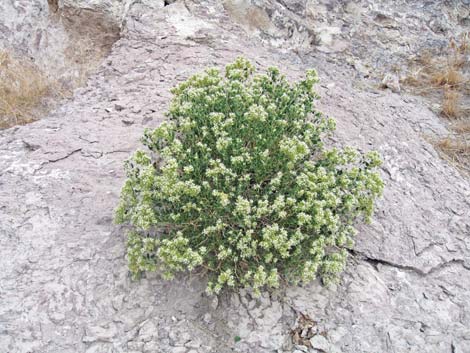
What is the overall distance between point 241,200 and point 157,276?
2.47 feet

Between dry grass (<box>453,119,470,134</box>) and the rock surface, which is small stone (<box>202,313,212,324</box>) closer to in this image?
the rock surface

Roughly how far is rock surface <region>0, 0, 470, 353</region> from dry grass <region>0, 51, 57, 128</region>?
1.28 feet

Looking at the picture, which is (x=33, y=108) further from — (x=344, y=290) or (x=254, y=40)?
(x=344, y=290)

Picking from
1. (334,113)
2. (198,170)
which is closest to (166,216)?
(198,170)

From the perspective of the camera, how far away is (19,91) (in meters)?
4.77

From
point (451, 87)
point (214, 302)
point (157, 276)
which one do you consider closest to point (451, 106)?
point (451, 87)

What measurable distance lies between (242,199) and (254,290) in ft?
1.70

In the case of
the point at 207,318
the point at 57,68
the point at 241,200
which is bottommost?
the point at 57,68

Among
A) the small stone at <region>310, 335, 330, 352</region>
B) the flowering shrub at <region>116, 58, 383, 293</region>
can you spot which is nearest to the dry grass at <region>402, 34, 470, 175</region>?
the flowering shrub at <region>116, 58, 383, 293</region>

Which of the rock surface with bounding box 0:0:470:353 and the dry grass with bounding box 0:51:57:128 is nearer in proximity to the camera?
the rock surface with bounding box 0:0:470:353

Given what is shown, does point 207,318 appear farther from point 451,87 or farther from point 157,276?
point 451,87

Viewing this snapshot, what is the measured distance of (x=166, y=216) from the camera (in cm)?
284

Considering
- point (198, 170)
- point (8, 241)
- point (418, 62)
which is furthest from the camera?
point (418, 62)

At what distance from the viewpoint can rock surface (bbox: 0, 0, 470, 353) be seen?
9.11 ft
